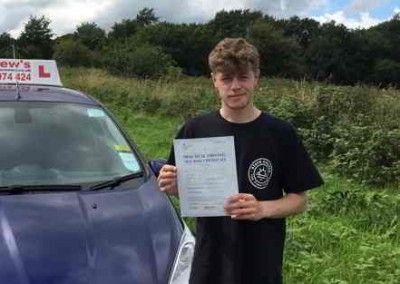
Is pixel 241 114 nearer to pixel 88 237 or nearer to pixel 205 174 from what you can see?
pixel 205 174

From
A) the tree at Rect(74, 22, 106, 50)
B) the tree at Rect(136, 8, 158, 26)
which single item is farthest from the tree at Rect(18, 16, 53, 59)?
the tree at Rect(136, 8, 158, 26)

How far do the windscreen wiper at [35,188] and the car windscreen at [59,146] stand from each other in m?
0.06

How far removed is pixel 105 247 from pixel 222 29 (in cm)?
9477

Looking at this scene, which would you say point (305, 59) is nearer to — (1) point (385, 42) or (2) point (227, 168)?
(1) point (385, 42)

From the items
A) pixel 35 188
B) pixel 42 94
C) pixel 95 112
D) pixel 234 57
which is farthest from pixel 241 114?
pixel 42 94

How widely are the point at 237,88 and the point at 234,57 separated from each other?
0.12m

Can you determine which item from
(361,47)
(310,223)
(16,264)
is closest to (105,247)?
(16,264)

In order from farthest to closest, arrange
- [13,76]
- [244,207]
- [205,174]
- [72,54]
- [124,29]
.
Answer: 1. [124,29]
2. [72,54]
3. [13,76]
4. [205,174]
5. [244,207]

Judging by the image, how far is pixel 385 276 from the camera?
15.7 feet

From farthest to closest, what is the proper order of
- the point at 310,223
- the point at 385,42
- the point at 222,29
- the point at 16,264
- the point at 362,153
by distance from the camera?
the point at 222,29 < the point at 385,42 < the point at 362,153 < the point at 310,223 < the point at 16,264

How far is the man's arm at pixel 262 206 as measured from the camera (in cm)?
249

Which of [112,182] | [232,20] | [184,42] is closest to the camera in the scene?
[112,182]

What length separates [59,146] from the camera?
4309 mm

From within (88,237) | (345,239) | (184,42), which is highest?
(184,42)
